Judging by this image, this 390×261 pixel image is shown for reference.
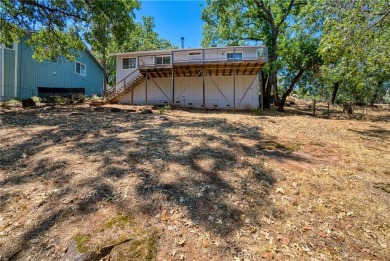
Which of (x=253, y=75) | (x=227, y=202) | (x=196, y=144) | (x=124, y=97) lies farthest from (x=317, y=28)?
(x=124, y=97)

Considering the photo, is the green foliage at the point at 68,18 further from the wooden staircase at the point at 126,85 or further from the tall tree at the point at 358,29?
the tall tree at the point at 358,29

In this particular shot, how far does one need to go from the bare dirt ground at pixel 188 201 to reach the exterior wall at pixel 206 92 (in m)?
12.0

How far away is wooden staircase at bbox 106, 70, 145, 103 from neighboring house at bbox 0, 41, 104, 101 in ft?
14.6

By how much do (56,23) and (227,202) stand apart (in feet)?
46.4

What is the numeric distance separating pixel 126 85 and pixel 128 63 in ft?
7.03

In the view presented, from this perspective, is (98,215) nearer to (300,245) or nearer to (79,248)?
(79,248)

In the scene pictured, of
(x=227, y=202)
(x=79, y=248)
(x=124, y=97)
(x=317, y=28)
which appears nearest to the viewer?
(x=79, y=248)

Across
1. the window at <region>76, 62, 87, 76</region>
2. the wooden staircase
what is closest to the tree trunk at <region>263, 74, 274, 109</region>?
the wooden staircase

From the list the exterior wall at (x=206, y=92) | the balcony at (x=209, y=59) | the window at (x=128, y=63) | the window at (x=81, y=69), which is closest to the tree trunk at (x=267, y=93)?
the exterior wall at (x=206, y=92)

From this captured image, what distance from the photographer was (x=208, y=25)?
79.7 feet

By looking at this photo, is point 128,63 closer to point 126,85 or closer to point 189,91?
point 126,85

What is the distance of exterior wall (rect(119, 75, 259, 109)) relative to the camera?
1798cm

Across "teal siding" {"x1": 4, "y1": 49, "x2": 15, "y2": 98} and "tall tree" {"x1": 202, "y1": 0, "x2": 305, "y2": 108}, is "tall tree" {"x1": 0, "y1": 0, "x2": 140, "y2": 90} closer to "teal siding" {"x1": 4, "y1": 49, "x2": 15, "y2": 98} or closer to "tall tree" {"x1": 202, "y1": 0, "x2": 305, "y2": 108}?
"teal siding" {"x1": 4, "y1": 49, "x2": 15, "y2": 98}

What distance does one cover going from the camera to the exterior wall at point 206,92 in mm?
17984
